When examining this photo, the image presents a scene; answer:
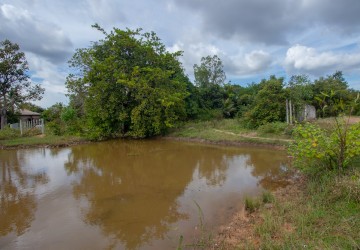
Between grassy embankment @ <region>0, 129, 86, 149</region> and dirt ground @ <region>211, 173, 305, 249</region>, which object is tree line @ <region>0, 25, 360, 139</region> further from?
dirt ground @ <region>211, 173, 305, 249</region>

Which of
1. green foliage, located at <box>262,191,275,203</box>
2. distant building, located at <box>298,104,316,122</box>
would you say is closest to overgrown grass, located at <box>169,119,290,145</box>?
distant building, located at <box>298,104,316,122</box>

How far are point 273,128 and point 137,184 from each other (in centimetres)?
868

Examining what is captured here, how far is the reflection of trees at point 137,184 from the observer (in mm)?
4371

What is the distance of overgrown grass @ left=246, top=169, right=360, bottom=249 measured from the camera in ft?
9.97

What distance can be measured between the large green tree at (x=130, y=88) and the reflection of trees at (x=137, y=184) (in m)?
4.15

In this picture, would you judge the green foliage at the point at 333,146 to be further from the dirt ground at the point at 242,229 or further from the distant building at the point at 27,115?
the distant building at the point at 27,115

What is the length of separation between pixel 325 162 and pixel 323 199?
124cm

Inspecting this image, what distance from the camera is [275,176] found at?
7.20 meters

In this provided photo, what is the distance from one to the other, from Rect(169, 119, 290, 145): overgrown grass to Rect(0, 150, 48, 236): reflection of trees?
8.78 m

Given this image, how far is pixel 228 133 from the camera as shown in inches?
576

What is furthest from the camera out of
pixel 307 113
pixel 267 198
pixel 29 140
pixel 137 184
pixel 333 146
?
pixel 307 113

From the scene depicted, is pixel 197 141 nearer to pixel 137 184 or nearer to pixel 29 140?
pixel 137 184

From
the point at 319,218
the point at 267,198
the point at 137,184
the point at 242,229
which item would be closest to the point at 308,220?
the point at 319,218

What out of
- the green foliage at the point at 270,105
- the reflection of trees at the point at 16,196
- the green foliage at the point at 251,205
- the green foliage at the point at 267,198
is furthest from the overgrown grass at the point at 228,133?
the reflection of trees at the point at 16,196
